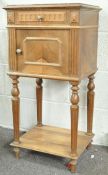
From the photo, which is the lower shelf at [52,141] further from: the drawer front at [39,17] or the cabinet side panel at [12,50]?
the drawer front at [39,17]

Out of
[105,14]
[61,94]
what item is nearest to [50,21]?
[105,14]

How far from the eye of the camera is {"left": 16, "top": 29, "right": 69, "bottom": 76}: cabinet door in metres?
1.43

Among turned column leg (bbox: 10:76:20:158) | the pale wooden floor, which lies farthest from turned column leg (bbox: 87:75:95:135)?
turned column leg (bbox: 10:76:20:158)

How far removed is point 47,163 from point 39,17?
82cm

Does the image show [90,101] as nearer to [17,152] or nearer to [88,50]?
[88,50]

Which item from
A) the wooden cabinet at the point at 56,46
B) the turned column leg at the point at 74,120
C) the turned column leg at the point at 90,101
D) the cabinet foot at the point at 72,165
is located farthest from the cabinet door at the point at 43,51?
the cabinet foot at the point at 72,165

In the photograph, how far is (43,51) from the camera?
148cm

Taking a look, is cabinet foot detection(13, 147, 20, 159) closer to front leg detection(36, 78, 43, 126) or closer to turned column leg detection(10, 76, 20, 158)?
turned column leg detection(10, 76, 20, 158)

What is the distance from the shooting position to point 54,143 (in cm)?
172

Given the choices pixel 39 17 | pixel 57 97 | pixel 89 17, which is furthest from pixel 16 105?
pixel 89 17

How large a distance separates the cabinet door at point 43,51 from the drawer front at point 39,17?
5 centimetres

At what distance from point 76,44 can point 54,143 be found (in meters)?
0.64

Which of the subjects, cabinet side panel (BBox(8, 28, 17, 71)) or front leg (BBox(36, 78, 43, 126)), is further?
front leg (BBox(36, 78, 43, 126))

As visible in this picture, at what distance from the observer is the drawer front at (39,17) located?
4.60 ft
